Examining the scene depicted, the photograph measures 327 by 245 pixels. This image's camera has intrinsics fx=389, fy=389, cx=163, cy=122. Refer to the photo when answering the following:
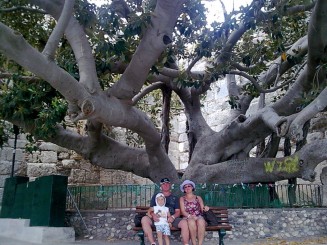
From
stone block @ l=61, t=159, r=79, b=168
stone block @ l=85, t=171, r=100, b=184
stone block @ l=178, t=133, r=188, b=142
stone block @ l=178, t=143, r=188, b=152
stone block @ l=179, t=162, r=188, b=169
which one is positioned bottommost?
stone block @ l=85, t=171, r=100, b=184

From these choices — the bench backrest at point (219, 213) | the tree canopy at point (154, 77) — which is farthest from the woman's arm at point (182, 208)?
the tree canopy at point (154, 77)

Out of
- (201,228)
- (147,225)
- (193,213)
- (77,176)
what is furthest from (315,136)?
(147,225)

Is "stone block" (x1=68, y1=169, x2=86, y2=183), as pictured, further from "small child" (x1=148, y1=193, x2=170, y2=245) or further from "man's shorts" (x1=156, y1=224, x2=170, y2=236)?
"man's shorts" (x1=156, y1=224, x2=170, y2=236)

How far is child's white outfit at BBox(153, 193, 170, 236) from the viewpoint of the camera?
Answer: 589cm

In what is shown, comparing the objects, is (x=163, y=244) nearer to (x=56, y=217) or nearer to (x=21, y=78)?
(x=56, y=217)

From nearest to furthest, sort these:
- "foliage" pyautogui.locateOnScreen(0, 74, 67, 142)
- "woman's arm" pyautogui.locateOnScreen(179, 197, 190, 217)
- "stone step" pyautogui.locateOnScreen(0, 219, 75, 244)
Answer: "woman's arm" pyautogui.locateOnScreen(179, 197, 190, 217) < "foliage" pyautogui.locateOnScreen(0, 74, 67, 142) < "stone step" pyautogui.locateOnScreen(0, 219, 75, 244)

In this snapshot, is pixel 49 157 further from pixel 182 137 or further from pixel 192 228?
pixel 192 228

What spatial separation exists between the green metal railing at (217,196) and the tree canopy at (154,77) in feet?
1.33

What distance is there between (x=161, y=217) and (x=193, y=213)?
0.54 metres

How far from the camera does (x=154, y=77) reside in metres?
9.80

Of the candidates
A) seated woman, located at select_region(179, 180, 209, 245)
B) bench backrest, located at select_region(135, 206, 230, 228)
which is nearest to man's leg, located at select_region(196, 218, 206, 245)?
seated woman, located at select_region(179, 180, 209, 245)

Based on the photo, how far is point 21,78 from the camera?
776cm

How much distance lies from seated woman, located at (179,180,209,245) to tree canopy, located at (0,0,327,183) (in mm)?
1843

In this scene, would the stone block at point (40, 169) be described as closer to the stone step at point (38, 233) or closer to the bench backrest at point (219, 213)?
the stone step at point (38, 233)
